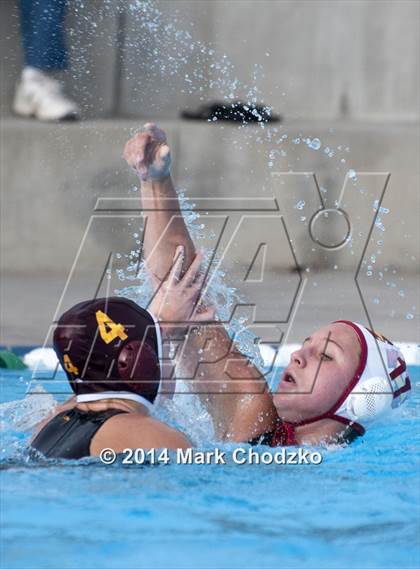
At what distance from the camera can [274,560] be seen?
2354mm

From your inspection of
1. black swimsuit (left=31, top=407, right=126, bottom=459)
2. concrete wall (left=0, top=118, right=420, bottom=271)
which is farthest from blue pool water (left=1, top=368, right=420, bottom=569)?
concrete wall (left=0, top=118, right=420, bottom=271)

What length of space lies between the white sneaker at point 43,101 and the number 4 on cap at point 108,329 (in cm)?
614

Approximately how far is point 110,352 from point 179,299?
0.60 meters

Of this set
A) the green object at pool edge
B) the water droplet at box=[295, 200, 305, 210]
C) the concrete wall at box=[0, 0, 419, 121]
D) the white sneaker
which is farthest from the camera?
the concrete wall at box=[0, 0, 419, 121]

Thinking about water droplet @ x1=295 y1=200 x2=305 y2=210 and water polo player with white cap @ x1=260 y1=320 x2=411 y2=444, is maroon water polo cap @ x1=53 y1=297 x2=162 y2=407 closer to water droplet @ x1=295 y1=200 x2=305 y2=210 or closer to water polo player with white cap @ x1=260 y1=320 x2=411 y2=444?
water polo player with white cap @ x1=260 y1=320 x2=411 y2=444

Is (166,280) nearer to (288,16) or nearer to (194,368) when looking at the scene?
(194,368)

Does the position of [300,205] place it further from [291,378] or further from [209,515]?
[209,515]

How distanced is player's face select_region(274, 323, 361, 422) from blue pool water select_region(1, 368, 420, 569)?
164 mm

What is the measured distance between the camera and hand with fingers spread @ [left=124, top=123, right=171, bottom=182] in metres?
3.21

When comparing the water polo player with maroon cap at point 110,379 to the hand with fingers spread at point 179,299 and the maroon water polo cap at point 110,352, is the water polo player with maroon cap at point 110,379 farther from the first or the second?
the hand with fingers spread at point 179,299

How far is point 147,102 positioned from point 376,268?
7.88ft

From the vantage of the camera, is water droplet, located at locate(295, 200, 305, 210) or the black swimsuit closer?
the black swimsuit

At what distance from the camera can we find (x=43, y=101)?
877 centimetres

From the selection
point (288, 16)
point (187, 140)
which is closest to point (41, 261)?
point (187, 140)
